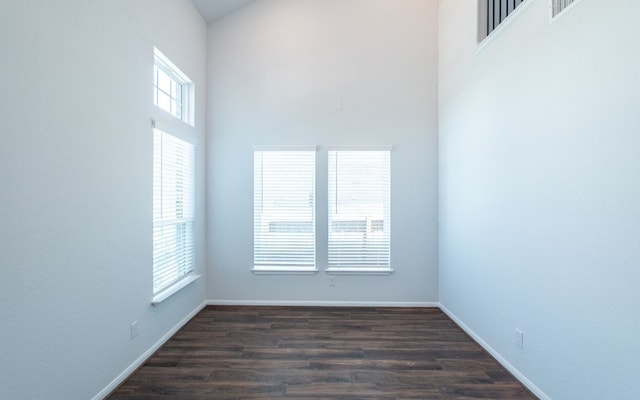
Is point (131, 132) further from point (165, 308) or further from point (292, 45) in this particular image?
point (292, 45)

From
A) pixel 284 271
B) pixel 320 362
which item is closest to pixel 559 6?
pixel 320 362

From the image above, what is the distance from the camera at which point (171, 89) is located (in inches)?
139

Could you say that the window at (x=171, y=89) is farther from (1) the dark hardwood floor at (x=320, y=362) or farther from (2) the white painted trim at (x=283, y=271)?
(1) the dark hardwood floor at (x=320, y=362)

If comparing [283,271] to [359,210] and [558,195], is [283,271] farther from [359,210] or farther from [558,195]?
[558,195]

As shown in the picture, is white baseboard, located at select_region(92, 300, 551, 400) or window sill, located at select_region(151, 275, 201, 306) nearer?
white baseboard, located at select_region(92, 300, 551, 400)

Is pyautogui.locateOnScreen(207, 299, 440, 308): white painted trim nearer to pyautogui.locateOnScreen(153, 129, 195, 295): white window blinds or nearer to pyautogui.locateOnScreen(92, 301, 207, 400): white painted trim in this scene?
pyautogui.locateOnScreen(92, 301, 207, 400): white painted trim

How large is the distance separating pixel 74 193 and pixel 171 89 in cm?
200

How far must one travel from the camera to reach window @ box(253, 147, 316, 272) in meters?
4.18

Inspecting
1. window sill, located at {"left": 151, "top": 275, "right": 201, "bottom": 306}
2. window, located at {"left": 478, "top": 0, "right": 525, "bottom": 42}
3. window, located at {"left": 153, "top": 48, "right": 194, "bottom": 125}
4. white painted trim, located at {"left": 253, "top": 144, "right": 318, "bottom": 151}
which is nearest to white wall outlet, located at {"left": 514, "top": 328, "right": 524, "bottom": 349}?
window, located at {"left": 478, "top": 0, "right": 525, "bottom": 42}

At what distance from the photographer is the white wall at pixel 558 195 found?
164 cm

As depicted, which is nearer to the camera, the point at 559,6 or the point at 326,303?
the point at 559,6

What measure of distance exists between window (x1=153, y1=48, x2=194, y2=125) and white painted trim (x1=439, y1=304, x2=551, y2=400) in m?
3.99

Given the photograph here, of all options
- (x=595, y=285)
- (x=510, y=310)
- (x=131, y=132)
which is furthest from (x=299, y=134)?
(x=595, y=285)

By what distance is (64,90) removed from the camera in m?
1.88
